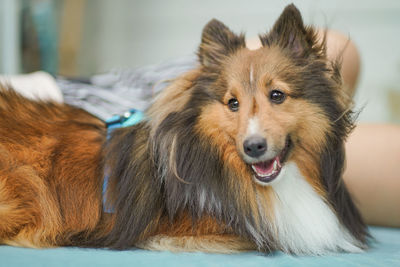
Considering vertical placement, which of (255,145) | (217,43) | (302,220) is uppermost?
(217,43)

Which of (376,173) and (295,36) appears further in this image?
(376,173)

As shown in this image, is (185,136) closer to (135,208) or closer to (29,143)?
(135,208)

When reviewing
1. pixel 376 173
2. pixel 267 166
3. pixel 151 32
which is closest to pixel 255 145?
pixel 267 166

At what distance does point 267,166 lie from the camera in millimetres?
2057

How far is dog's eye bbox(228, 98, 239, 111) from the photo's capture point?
2117 mm

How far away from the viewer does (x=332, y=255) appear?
208 centimetres

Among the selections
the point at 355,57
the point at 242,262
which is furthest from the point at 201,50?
the point at 355,57

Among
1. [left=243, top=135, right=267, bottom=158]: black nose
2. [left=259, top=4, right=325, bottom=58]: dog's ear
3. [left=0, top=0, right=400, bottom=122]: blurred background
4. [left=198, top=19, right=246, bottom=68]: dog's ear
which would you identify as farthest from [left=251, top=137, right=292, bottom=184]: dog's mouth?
[left=0, top=0, right=400, bottom=122]: blurred background

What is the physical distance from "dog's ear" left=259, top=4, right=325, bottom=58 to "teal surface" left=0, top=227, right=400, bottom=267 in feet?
3.23

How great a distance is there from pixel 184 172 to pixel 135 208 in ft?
0.98

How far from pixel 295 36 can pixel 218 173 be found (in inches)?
30.6

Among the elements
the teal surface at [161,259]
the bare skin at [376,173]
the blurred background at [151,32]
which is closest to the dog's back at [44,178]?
the teal surface at [161,259]

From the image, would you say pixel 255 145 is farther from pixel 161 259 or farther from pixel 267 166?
pixel 161 259

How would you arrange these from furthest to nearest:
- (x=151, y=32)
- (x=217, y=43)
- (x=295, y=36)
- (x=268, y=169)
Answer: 1. (x=151, y=32)
2. (x=217, y=43)
3. (x=295, y=36)
4. (x=268, y=169)
